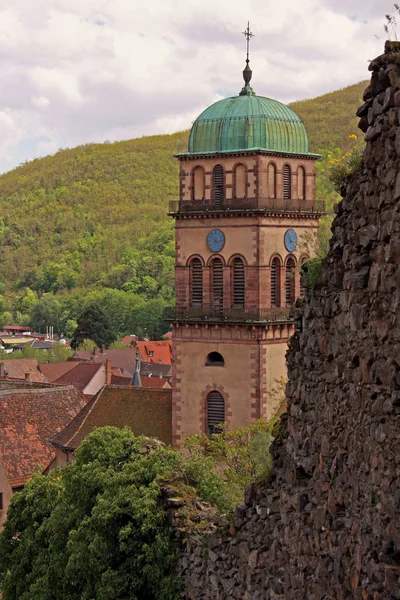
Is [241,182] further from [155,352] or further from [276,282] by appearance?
[155,352]

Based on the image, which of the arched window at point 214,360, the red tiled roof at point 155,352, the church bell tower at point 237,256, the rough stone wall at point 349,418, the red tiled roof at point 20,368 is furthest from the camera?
the red tiled roof at point 155,352

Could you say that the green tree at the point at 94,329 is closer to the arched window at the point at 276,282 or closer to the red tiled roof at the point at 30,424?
the red tiled roof at the point at 30,424

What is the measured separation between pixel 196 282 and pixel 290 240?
149 inches

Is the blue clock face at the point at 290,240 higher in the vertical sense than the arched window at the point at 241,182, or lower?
lower

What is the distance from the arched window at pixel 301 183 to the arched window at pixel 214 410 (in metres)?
7.93

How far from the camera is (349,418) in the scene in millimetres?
9477

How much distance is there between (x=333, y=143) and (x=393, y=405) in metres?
184

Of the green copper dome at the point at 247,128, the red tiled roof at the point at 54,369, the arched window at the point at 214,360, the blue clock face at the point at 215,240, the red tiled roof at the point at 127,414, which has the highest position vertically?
the green copper dome at the point at 247,128

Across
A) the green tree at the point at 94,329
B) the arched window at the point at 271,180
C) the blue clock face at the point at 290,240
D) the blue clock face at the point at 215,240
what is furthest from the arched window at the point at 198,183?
the green tree at the point at 94,329

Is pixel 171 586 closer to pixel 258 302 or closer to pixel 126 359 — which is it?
pixel 258 302

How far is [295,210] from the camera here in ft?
140

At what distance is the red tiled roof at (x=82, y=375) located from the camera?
7325cm

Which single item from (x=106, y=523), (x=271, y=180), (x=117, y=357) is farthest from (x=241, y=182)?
(x=117, y=357)

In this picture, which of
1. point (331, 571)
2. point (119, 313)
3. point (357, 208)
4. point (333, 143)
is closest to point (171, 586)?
point (331, 571)
